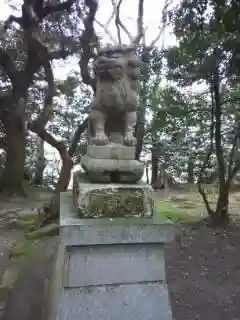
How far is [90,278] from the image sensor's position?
2.05m

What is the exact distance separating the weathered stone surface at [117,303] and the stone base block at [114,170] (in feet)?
2.03

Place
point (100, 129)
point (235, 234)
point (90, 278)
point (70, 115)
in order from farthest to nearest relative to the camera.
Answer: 1. point (70, 115)
2. point (235, 234)
3. point (100, 129)
4. point (90, 278)

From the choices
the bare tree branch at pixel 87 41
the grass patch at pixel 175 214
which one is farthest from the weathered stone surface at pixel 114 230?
the bare tree branch at pixel 87 41

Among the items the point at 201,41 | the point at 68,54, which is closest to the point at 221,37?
the point at 201,41

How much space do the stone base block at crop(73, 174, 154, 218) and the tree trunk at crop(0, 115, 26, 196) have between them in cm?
576

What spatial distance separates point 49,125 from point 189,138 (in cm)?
523

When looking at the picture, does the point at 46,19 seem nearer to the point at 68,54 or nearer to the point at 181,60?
the point at 68,54

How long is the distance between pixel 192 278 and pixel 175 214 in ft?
7.44

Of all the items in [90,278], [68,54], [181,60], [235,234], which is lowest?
[235,234]

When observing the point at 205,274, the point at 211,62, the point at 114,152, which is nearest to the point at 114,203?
the point at 114,152

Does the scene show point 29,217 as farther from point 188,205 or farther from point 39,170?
point 39,170

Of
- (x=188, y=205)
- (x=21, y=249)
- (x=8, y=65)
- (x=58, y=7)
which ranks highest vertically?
(x=58, y=7)

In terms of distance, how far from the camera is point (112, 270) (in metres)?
2.08

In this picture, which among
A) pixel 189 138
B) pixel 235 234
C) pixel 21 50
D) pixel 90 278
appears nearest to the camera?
pixel 90 278
